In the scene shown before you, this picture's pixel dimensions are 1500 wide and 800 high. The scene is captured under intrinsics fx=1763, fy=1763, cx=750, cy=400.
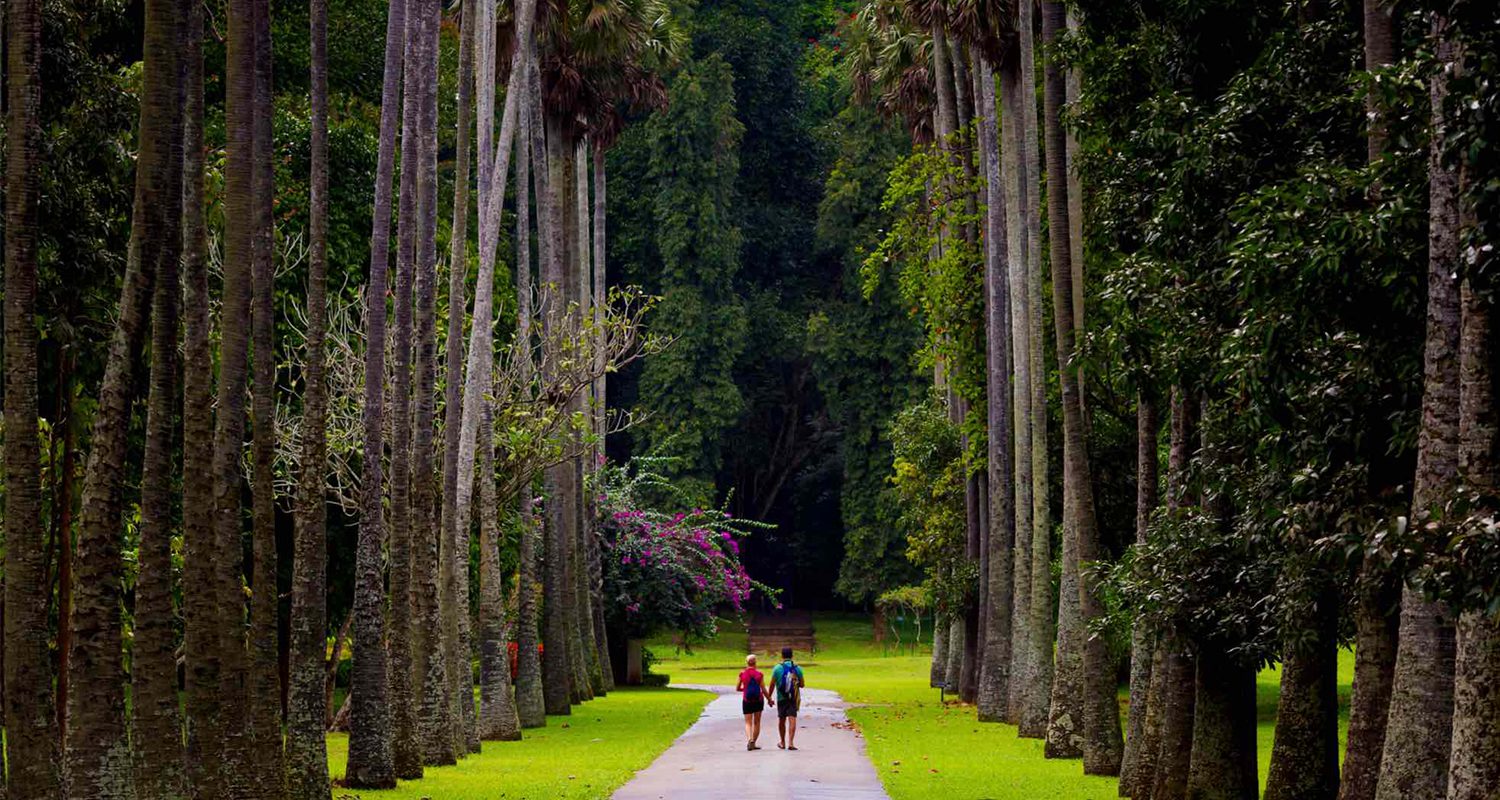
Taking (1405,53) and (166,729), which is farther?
(166,729)

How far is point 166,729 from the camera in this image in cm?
1263

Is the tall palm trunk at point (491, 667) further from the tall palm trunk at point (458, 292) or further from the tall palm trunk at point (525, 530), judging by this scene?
the tall palm trunk at point (458, 292)

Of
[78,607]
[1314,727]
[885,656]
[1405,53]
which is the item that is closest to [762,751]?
[1314,727]

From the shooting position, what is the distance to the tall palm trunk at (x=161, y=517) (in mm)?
12578

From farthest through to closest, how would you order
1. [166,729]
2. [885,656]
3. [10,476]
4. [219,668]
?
[885,656] → [219,668] → [166,729] → [10,476]

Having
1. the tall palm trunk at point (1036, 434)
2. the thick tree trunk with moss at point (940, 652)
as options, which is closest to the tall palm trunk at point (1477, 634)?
the tall palm trunk at point (1036, 434)

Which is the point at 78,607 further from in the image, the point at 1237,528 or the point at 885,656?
the point at 885,656

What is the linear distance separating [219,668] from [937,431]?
29.0m

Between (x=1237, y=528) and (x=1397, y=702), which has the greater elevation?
(x=1237, y=528)

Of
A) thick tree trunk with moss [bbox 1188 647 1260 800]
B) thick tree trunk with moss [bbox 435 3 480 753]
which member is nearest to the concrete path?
thick tree trunk with moss [bbox 435 3 480 753]

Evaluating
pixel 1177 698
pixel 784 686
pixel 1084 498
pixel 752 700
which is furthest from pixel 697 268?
pixel 1177 698

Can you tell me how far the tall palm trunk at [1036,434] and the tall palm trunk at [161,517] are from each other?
15.4m

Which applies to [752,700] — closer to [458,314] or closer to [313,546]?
[458,314]

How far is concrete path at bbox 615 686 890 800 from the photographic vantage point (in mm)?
18531
